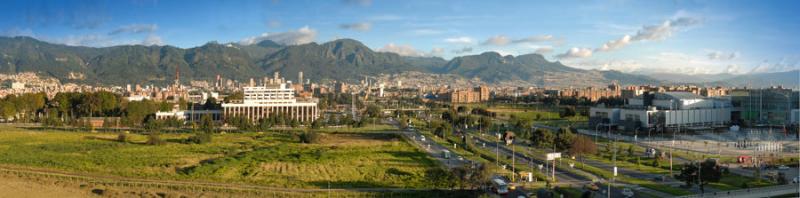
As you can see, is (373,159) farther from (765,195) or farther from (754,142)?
(754,142)

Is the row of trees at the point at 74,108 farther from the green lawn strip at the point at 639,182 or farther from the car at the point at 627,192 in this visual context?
the car at the point at 627,192

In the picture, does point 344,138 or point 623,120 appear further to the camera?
point 623,120

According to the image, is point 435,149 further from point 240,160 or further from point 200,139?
point 200,139

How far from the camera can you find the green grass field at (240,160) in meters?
27.6

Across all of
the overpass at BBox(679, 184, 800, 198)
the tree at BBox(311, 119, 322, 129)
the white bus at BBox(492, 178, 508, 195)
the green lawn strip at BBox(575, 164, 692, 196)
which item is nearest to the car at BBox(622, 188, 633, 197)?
the green lawn strip at BBox(575, 164, 692, 196)

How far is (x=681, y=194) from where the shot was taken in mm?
23344

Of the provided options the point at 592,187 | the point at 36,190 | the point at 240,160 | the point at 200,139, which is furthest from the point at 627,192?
the point at 200,139

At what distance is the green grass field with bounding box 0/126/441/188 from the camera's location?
90.4ft

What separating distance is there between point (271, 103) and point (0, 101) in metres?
32.1

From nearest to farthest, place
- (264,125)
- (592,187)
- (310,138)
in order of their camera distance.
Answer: (592,187) < (310,138) < (264,125)

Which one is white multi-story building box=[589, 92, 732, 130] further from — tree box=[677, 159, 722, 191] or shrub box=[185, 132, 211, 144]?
shrub box=[185, 132, 211, 144]

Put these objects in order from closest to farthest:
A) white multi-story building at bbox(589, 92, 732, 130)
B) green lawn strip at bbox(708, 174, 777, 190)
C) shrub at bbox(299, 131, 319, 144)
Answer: green lawn strip at bbox(708, 174, 777, 190) → shrub at bbox(299, 131, 319, 144) → white multi-story building at bbox(589, 92, 732, 130)

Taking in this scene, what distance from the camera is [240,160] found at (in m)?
33.9

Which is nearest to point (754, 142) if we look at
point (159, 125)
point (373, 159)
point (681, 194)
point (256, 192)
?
point (681, 194)
